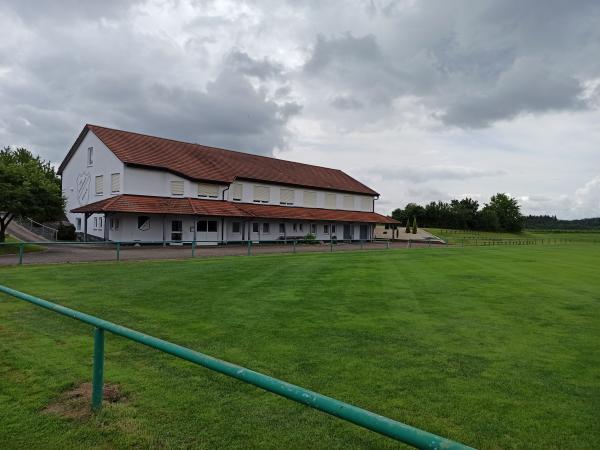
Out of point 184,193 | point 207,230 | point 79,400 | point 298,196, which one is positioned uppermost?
point 298,196

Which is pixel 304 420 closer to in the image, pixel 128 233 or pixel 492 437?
pixel 492 437

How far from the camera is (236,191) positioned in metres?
43.1

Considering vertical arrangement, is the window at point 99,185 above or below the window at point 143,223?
above

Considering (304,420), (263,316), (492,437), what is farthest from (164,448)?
(263,316)

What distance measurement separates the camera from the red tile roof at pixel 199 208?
33019mm

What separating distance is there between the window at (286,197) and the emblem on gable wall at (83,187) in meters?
18.1

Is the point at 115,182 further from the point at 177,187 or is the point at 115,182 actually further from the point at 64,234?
the point at 64,234

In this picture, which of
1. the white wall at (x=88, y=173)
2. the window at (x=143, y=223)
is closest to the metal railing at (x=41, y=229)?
the white wall at (x=88, y=173)

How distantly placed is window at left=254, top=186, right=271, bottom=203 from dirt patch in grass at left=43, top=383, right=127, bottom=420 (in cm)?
4031

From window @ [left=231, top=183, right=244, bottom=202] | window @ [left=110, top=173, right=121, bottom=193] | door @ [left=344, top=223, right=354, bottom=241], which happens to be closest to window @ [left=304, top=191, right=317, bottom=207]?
door @ [left=344, top=223, right=354, bottom=241]

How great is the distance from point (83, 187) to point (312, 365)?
1557 inches

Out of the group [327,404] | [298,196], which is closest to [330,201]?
[298,196]

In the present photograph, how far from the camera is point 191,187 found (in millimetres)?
38562

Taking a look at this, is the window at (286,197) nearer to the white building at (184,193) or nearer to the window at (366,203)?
the white building at (184,193)
